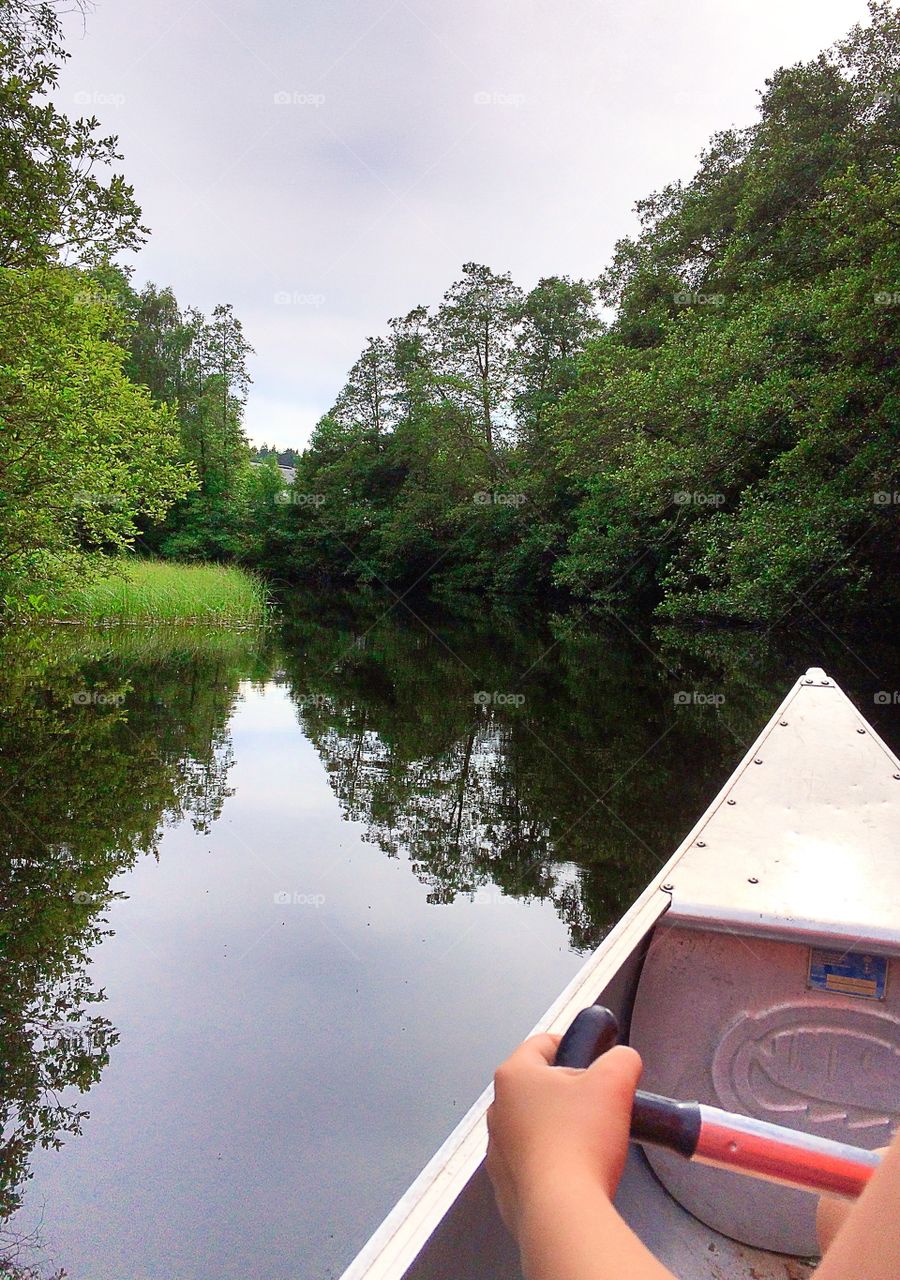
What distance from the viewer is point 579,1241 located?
59cm

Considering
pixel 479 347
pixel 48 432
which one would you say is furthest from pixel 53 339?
pixel 479 347

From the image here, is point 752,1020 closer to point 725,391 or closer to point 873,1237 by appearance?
point 873,1237

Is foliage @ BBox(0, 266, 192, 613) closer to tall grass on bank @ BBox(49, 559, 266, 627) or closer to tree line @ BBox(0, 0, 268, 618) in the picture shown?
tree line @ BBox(0, 0, 268, 618)

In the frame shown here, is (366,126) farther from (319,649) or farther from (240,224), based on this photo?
(319,649)

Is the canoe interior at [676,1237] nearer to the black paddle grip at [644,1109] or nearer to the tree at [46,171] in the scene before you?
the black paddle grip at [644,1109]

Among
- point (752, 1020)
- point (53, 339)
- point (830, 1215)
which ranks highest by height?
point (53, 339)

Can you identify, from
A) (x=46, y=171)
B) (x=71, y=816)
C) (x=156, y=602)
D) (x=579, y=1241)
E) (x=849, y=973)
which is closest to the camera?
(x=579, y=1241)

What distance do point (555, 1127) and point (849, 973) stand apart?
184 cm

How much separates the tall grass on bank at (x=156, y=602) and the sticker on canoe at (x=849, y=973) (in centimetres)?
1414

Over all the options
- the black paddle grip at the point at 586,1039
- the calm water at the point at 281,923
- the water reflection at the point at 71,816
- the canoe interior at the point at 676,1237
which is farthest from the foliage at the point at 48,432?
the black paddle grip at the point at 586,1039

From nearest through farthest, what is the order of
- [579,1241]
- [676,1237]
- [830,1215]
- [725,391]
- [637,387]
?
[579,1241] < [830,1215] < [676,1237] < [725,391] < [637,387]

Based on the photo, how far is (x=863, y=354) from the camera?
38.3ft

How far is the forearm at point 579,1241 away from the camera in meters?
0.57

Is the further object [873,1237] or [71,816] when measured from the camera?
[71,816]
